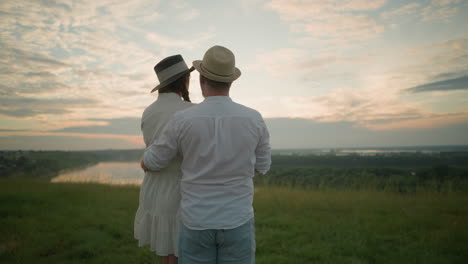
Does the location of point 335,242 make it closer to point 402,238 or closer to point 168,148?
point 402,238

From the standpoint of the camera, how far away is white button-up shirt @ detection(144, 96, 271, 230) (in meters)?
1.42

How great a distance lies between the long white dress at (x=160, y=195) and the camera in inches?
73.1

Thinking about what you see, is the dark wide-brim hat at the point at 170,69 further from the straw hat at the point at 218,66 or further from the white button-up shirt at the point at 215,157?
the white button-up shirt at the point at 215,157

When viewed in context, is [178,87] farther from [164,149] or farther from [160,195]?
[160,195]

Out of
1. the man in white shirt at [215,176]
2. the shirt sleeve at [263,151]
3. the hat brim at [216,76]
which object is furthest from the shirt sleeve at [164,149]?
the shirt sleeve at [263,151]

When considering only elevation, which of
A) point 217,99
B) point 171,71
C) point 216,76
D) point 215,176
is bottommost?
point 215,176

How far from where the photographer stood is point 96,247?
12.9 feet

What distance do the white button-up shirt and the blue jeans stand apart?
4cm

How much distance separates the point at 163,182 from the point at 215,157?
2.12 feet

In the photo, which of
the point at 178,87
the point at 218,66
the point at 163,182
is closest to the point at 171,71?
the point at 178,87

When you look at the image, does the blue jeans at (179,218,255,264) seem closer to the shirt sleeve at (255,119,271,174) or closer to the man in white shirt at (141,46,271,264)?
the man in white shirt at (141,46,271,264)

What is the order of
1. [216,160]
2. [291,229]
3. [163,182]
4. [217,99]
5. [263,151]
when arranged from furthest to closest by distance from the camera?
[291,229], [163,182], [263,151], [217,99], [216,160]

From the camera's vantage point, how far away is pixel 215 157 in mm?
1407

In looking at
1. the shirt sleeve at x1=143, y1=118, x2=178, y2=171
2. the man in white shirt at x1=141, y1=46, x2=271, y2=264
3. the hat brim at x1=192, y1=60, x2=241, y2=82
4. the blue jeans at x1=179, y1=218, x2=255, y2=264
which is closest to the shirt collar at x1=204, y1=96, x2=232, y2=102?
the man in white shirt at x1=141, y1=46, x2=271, y2=264
